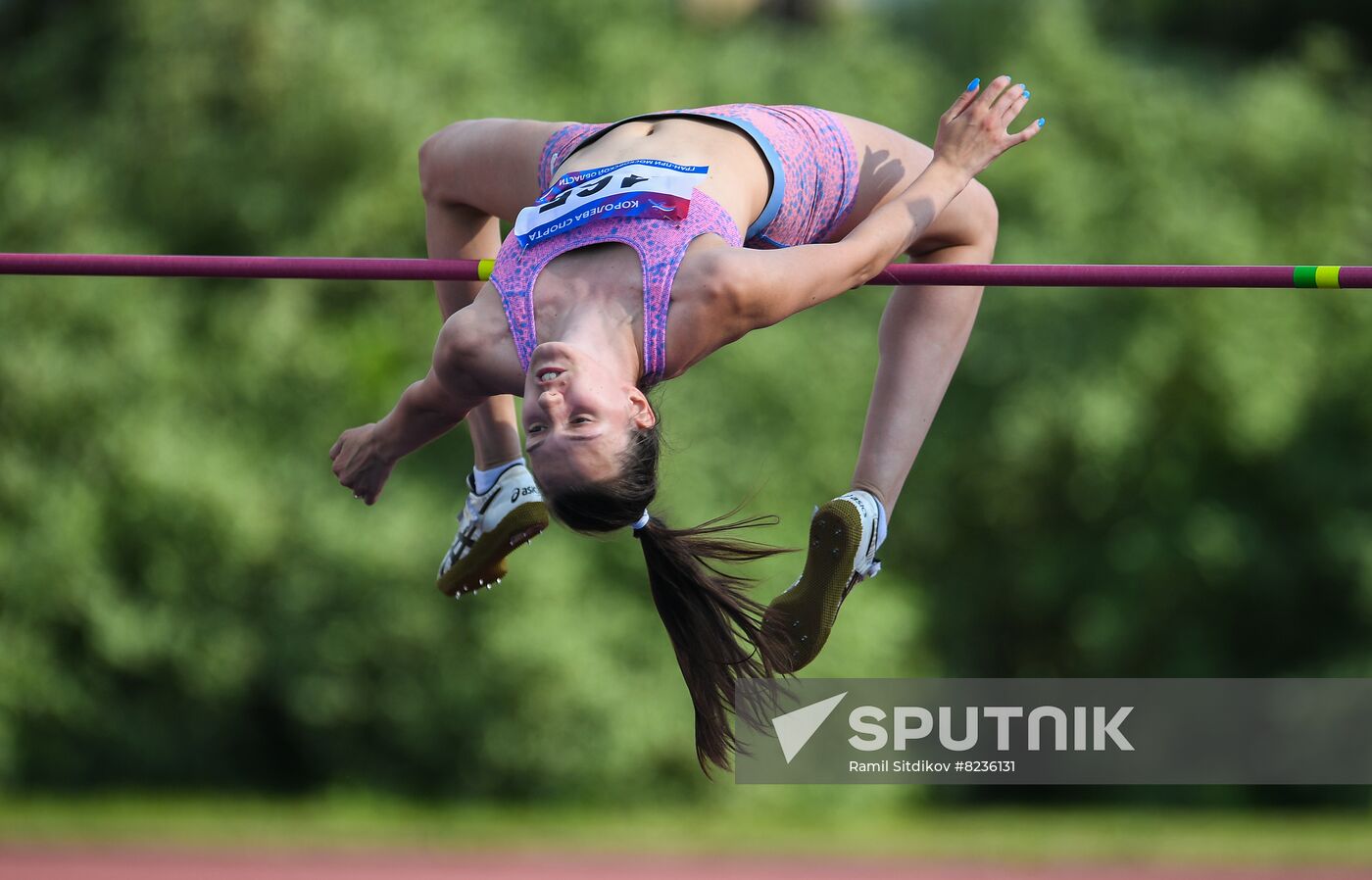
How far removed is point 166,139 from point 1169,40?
539 inches

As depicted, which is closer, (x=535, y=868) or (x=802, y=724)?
(x=802, y=724)

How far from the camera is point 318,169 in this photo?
14.8 meters

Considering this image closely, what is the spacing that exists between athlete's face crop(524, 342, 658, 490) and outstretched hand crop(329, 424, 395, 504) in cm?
81

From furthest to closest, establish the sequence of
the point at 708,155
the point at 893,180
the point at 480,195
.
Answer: the point at 480,195 < the point at 893,180 < the point at 708,155

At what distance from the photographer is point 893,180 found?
4398 millimetres

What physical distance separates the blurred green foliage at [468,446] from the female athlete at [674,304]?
8.53 metres

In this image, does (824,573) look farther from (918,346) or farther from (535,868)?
(535,868)

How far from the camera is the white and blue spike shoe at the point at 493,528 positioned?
474cm

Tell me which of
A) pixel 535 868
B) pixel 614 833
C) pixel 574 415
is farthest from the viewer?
pixel 614 833

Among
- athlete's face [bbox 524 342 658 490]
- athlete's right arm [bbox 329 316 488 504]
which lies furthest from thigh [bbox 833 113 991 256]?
athlete's right arm [bbox 329 316 488 504]

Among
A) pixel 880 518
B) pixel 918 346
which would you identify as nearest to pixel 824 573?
pixel 880 518

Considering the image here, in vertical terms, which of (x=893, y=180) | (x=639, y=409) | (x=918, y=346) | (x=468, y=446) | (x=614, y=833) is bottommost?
(x=639, y=409)

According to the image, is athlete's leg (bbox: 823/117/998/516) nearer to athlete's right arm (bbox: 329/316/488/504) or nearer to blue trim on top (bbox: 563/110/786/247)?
blue trim on top (bbox: 563/110/786/247)

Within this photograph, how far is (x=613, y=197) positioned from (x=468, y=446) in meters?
10.9
